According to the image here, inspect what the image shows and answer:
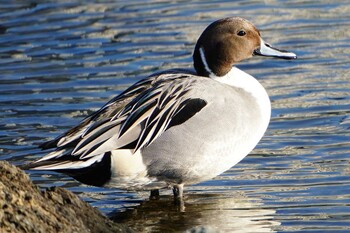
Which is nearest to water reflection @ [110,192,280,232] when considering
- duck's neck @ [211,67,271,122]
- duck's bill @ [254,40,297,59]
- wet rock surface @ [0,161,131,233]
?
duck's neck @ [211,67,271,122]

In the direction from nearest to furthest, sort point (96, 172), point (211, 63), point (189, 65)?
point (96, 172)
point (211, 63)
point (189, 65)

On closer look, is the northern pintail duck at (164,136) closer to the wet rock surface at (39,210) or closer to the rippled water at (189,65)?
the rippled water at (189,65)

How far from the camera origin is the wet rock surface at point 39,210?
460cm

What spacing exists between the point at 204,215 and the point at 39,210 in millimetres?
2170

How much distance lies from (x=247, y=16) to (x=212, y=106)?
17.4ft

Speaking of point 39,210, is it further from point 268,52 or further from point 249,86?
point 268,52

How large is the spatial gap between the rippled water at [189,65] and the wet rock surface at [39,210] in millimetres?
1334

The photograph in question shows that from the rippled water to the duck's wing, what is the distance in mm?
525

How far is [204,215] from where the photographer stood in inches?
265

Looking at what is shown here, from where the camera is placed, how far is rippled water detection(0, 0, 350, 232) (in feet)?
22.1

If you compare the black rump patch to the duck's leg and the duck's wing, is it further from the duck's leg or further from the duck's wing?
the duck's leg

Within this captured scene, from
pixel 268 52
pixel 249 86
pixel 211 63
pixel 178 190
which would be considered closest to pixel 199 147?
pixel 178 190

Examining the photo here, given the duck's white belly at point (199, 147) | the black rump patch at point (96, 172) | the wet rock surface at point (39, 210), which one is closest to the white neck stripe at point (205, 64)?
the duck's white belly at point (199, 147)

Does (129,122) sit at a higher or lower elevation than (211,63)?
lower
